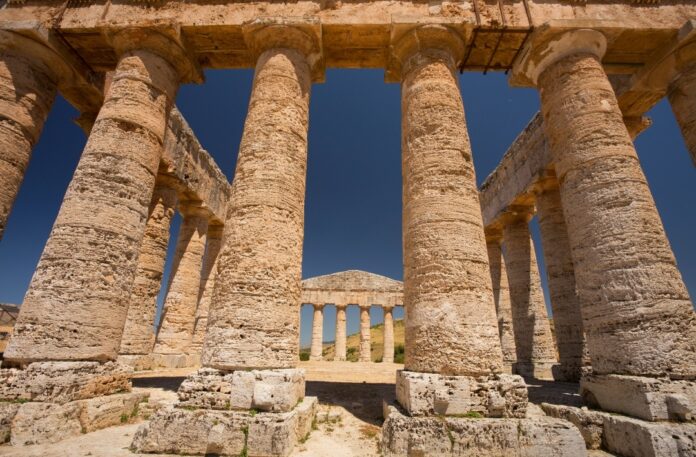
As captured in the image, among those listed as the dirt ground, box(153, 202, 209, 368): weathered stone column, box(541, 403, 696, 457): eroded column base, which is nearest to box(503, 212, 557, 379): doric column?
the dirt ground

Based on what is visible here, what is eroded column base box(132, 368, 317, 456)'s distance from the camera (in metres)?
4.34

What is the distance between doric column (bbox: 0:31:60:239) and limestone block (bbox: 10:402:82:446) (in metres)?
4.52

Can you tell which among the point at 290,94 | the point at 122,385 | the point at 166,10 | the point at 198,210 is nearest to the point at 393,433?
the point at 122,385

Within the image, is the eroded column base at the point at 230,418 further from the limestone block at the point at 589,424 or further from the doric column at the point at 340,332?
the doric column at the point at 340,332

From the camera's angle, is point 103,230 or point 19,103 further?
point 19,103

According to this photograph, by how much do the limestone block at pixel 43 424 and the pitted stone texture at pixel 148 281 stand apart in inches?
230

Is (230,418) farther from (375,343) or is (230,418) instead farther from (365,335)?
(375,343)

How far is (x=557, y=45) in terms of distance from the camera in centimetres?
782

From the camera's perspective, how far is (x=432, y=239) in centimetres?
577

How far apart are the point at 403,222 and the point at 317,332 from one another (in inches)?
888

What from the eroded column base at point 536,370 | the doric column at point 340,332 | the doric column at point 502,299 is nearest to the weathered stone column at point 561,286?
the eroded column base at point 536,370

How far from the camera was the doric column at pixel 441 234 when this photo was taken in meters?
5.16

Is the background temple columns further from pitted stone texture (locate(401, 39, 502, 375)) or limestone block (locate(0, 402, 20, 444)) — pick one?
limestone block (locate(0, 402, 20, 444))

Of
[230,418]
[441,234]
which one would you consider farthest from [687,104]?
[230,418]
